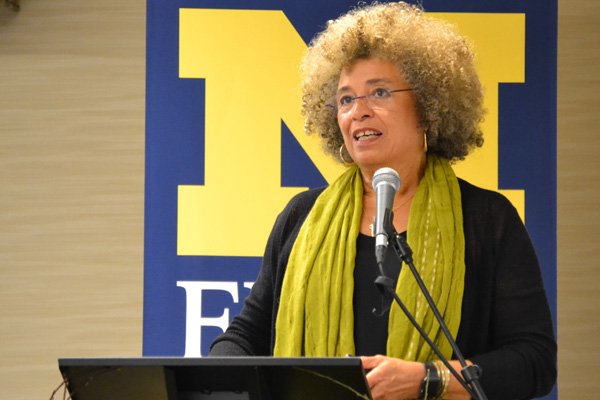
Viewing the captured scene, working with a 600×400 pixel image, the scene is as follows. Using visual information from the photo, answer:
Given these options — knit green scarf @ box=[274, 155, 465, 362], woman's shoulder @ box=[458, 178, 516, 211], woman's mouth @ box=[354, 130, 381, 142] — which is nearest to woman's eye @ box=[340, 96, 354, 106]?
woman's mouth @ box=[354, 130, 381, 142]

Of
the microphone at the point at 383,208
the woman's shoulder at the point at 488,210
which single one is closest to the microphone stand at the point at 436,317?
the microphone at the point at 383,208

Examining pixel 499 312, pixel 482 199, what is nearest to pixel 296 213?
pixel 482 199

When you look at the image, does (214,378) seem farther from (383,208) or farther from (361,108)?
(361,108)

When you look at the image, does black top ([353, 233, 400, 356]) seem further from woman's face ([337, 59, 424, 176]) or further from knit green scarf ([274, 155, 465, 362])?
woman's face ([337, 59, 424, 176])

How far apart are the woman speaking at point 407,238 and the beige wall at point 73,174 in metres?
1.16

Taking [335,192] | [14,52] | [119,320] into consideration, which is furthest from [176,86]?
[335,192]

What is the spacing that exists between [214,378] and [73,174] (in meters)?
2.03

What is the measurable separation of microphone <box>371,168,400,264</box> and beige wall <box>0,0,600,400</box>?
6.01ft

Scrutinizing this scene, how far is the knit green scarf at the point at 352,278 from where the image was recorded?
5.77 ft

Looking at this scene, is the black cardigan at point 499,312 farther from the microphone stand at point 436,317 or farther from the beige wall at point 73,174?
the beige wall at point 73,174

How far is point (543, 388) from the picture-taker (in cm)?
172

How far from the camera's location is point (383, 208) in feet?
4.48

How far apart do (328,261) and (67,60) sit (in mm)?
1770

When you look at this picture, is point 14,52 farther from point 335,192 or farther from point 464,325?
point 464,325
